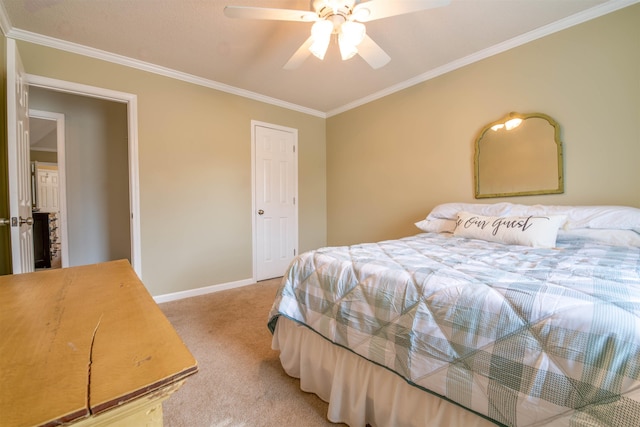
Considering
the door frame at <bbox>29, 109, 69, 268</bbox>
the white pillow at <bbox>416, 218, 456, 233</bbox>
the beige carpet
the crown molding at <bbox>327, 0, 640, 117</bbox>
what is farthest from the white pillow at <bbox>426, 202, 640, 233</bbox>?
the door frame at <bbox>29, 109, 69, 268</bbox>

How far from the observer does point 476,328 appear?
82 centimetres

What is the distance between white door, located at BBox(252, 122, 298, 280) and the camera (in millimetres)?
3477

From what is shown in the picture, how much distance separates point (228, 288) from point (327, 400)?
7.16ft

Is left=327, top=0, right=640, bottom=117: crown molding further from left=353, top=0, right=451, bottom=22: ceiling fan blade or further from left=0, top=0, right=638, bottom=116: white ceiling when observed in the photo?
left=353, top=0, right=451, bottom=22: ceiling fan blade

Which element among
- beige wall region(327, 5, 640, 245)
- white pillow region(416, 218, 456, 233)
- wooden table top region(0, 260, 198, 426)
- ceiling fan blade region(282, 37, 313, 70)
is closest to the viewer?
wooden table top region(0, 260, 198, 426)

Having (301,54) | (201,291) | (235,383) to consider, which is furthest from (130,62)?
(235,383)

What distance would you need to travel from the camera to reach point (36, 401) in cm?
35

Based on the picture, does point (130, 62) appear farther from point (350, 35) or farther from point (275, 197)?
point (350, 35)

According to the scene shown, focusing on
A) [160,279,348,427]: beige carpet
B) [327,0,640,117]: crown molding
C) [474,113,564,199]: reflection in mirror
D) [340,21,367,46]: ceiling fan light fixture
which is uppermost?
[327,0,640,117]: crown molding

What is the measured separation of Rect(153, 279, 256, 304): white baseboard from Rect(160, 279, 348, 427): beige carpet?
37cm

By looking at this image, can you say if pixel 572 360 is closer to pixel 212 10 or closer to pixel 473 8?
pixel 473 8

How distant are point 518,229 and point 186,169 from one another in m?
3.06

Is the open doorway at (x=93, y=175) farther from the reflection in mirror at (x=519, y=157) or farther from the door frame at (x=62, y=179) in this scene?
the reflection in mirror at (x=519, y=157)

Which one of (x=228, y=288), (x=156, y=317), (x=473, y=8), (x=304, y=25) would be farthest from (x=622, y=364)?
(x=228, y=288)
